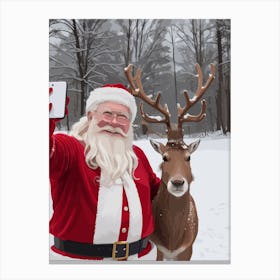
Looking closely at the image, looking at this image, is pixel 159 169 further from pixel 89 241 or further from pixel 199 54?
pixel 199 54

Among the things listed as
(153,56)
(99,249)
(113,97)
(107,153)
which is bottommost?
(99,249)

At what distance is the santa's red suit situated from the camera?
2236 mm

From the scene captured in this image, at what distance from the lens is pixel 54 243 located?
236 cm

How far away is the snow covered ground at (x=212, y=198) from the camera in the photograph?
8.05 ft

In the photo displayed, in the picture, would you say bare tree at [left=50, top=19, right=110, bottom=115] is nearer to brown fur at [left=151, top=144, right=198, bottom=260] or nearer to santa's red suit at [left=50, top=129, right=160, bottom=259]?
santa's red suit at [left=50, top=129, right=160, bottom=259]

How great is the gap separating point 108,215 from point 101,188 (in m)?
0.14

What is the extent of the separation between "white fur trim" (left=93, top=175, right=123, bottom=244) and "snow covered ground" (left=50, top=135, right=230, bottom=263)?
32 cm

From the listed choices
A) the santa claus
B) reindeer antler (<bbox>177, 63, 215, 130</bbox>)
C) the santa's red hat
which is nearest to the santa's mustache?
the santa claus

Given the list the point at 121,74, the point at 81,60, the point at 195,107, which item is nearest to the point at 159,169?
the point at 195,107

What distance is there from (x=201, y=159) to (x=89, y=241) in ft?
2.49

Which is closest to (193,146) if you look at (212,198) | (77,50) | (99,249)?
(212,198)

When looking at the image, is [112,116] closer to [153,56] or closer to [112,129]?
[112,129]

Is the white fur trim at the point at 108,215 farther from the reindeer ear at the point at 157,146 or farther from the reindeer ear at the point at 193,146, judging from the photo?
the reindeer ear at the point at 193,146

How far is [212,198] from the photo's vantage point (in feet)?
8.10
